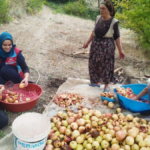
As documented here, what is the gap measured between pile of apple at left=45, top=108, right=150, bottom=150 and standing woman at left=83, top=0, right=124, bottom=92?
934mm

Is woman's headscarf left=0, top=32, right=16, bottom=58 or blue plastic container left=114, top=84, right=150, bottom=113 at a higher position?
woman's headscarf left=0, top=32, right=16, bottom=58

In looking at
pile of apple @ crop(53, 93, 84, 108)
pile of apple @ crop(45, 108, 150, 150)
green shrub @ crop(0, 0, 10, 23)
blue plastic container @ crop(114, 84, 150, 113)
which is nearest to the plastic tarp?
pile of apple @ crop(53, 93, 84, 108)

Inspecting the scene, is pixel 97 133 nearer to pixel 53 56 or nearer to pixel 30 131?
pixel 30 131

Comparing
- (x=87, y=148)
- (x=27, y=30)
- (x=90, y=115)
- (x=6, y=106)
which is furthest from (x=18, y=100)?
(x=27, y=30)

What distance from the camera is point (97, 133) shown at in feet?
6.75

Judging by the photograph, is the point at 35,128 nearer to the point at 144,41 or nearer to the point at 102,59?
the point at 102,59

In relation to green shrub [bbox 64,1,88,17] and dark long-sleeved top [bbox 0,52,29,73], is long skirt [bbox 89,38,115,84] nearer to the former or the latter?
dark long-sleeved top [bbox 0,52,29,73]

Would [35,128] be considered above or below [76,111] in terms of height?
above

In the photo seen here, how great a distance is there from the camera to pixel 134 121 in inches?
94.1

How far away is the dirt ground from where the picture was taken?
12.5ft

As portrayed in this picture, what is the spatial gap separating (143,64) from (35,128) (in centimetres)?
390

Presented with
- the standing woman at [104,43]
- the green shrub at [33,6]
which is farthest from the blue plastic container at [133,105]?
the green shrub at [33,6]

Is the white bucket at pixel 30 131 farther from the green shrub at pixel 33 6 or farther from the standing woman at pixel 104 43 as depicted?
the green shrub at pixel 33 6

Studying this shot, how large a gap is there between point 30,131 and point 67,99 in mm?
1151
